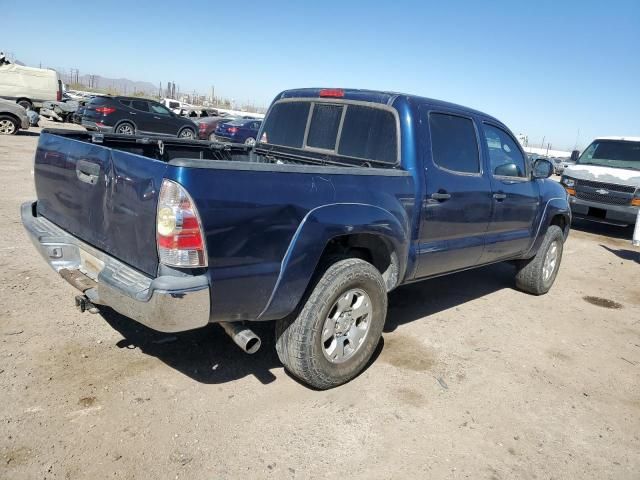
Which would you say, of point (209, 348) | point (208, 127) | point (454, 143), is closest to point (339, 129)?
point (454, 143)

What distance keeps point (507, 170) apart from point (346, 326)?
97.2 inches

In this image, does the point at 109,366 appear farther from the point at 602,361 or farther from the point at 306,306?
the point at 602,361

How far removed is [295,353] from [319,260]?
593mm

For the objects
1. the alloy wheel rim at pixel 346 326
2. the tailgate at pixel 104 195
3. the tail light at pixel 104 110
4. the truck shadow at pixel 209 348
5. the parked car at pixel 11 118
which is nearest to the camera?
the tailgate at pixel 104 195

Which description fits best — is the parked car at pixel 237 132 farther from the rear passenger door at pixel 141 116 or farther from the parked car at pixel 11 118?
the parked car at pixel 11 118

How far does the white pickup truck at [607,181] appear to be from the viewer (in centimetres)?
1029

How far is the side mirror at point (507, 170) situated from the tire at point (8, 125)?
16.9 meters

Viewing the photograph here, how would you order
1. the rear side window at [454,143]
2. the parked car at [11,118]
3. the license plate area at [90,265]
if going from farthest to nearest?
the parked car at [11,118] → the rear side window at [454,143] → the license plate area at [90,265]

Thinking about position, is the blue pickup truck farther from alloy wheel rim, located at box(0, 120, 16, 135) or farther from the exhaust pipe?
alloy wheel rim, located at box(0, 120, 16, 135)

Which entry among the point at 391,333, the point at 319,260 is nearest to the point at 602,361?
the point at 391,333

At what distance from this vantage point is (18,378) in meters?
3.11

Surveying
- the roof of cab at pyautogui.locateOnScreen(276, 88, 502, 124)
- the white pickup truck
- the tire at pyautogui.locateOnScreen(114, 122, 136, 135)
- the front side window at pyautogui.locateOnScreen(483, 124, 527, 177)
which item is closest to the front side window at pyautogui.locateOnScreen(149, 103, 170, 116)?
the tire at pyautogui.locateOnScreen(114, 122, 136, 135)

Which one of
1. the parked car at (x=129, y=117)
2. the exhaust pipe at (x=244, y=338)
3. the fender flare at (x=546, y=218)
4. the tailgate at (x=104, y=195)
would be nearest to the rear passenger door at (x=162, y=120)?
the parked car at (x=129, y=117)

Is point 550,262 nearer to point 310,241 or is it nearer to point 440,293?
point 440,293
